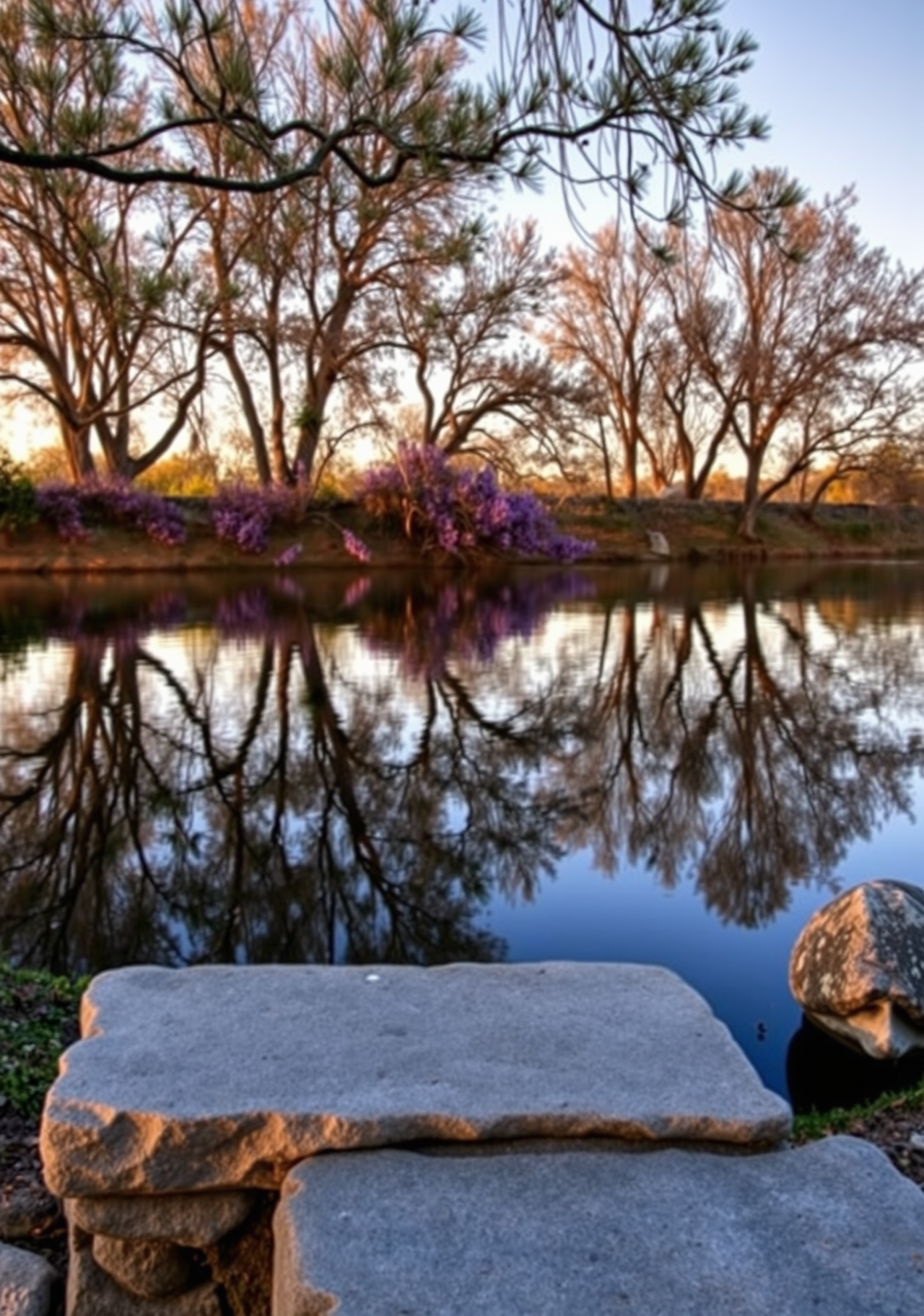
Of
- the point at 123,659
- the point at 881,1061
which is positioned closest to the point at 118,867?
the point at 881,1061

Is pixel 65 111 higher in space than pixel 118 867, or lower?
higher

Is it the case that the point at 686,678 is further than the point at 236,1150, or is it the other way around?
the point at 686,678

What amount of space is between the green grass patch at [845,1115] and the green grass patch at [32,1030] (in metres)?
2.05

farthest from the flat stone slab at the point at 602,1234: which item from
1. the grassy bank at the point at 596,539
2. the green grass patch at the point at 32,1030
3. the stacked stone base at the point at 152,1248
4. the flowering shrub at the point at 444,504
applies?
the flowering shrub at the point at 444,504

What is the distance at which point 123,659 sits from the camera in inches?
431

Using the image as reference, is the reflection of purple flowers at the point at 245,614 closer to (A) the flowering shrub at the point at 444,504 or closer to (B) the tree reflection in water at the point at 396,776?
(B) the tree reflection in water at the point at 396,776

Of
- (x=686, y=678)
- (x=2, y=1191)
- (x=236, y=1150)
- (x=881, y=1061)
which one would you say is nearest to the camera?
(x=236, y=1150)

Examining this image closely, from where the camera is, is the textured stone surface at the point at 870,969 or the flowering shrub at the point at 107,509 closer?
the textured stone surface at the point at 870,969

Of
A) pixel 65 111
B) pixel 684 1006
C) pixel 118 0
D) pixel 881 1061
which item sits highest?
pixel 118 0

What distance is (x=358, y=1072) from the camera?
224 cm

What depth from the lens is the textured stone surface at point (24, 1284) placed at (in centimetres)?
202

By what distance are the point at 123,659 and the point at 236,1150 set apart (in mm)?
9475

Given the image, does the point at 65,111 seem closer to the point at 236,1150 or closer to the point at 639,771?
the point at 236,1150

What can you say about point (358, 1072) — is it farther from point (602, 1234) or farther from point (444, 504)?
point (444, 504)
